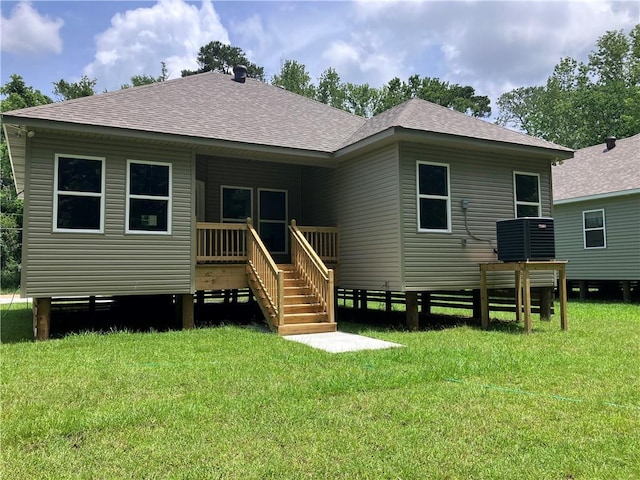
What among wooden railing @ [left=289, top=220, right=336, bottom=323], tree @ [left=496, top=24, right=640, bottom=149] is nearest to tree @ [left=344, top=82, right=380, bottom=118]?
tree @ [left=496, top=24, right=640, bottom=149]

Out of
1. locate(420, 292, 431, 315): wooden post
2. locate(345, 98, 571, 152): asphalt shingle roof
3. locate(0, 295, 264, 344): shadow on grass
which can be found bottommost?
locate(0, 295, 264, 344): shadow on grass

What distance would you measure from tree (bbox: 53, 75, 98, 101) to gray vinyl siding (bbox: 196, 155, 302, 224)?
31.2 m

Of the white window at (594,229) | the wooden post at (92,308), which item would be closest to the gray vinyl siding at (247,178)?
the wooden post at (92,308)

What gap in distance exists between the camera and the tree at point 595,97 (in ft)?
106

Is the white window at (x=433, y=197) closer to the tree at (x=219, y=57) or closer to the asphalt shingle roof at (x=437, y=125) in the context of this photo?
the asphalt shingle roof at (x=437, y=125)

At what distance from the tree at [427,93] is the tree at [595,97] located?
573 centimetres

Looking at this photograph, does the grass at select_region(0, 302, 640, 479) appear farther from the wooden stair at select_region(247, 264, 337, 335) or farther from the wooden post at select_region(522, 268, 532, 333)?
the wooden stair at select_region(247, 264, 337, 335)

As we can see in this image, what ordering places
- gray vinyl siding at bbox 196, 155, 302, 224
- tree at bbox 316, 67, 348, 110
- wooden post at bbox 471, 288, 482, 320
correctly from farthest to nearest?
tree at bbox 316, 67, 348, 110 < gray vinyl siding at bbox 196, 155, 302, 224 < wooden post at bbox 471, 288, 482, 320

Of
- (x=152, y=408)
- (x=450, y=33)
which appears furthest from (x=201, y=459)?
(x=450, y=33)

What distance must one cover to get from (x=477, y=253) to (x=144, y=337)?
6.35m

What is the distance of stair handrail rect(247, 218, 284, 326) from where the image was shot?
8258 mm

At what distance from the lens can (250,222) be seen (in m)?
9.83

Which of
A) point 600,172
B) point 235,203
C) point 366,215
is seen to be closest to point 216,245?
point 235,203

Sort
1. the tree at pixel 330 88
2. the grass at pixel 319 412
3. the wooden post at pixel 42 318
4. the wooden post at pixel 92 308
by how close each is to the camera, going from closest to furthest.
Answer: the grass at pixel 319 412 → the wooden post at pixel 42 318 → the wooden post at pixel 92 308 → the tree at pixel 330 88
